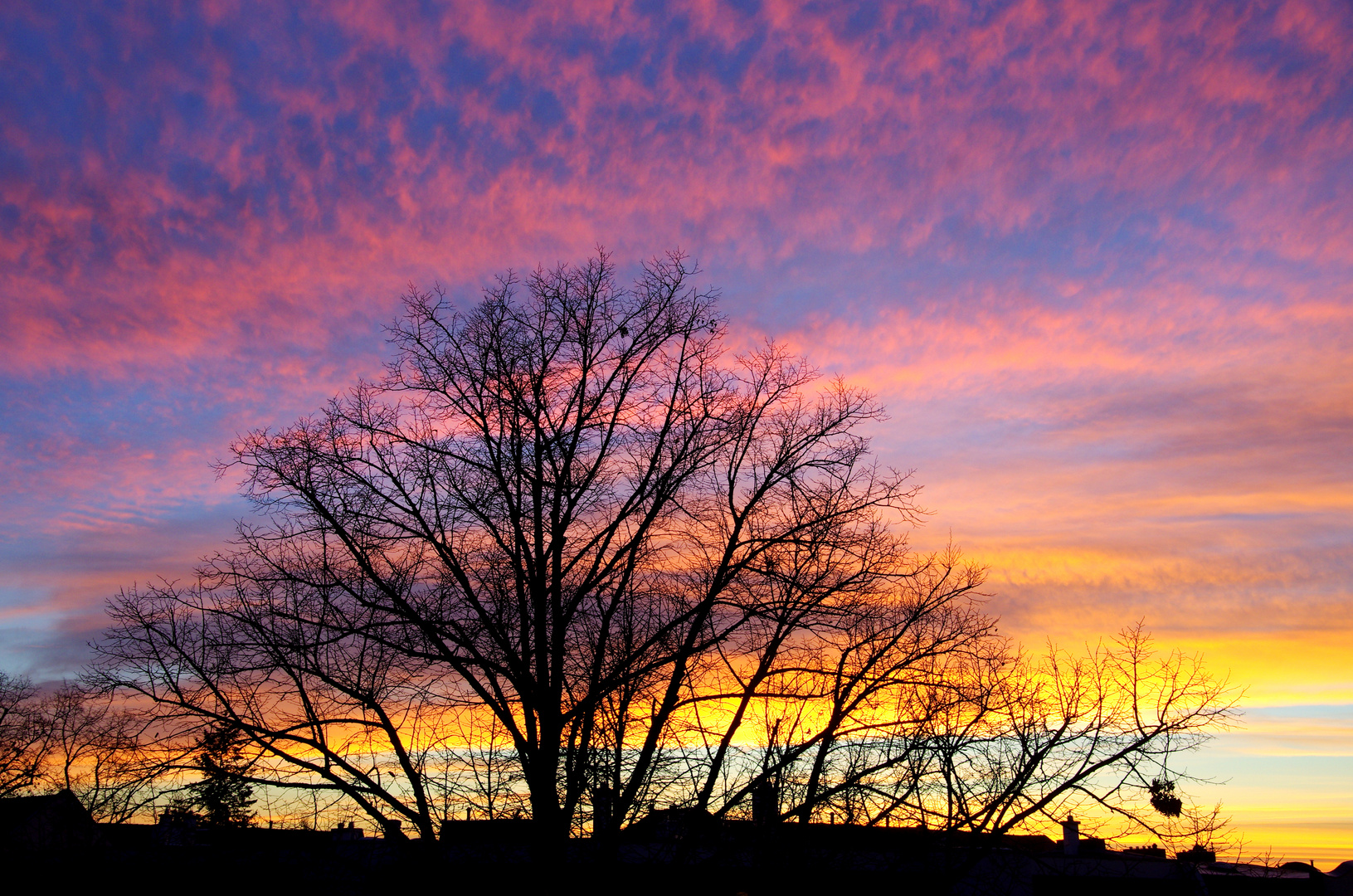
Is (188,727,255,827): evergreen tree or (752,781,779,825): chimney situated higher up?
(188,727,255,827): evergreen tree

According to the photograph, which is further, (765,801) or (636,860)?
(636,860)

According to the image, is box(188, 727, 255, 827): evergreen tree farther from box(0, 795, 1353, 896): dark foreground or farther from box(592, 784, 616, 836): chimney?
box(592, 784, 616, 836): chimney

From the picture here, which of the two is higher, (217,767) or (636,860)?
(217,767)

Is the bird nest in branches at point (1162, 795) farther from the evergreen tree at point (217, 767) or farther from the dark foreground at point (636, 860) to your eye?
the evergreen tree at point (217, 767)

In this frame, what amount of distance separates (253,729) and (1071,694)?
486 inches

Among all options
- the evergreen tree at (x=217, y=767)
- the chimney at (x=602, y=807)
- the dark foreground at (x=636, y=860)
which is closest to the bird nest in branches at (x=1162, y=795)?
the dark foreground at (x=636, y=860)

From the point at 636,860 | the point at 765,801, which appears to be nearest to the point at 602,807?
the point at 636,860

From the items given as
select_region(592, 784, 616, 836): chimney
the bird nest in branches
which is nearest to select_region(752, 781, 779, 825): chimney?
select_region(592, 784, 616, 836): chimney

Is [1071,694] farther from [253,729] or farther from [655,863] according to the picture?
[253,729]

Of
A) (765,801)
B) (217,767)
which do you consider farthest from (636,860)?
(217,767)

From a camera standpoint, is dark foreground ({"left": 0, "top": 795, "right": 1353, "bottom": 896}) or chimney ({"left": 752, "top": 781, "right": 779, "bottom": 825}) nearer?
dark foreground ({"left": 0, "top": 795, "right": 1353, "bottom": 896})

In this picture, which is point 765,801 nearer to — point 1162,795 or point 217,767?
point 1162,795

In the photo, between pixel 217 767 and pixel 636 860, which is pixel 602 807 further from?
pixel 217 767

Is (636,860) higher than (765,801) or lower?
lower
